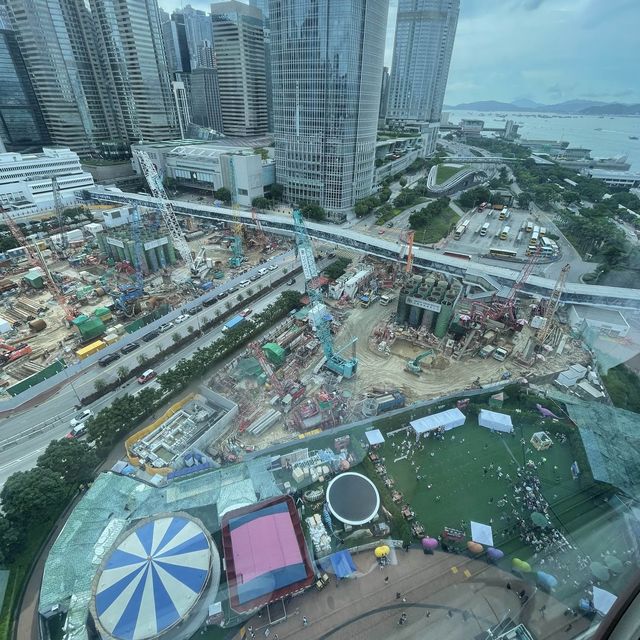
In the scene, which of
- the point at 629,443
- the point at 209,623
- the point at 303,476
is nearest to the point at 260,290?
the point at 303,476

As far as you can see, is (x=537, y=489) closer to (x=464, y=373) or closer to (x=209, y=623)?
(x=464, y=373)

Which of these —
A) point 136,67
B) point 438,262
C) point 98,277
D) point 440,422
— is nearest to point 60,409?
point 98,277

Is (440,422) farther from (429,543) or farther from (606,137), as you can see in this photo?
(606,137)

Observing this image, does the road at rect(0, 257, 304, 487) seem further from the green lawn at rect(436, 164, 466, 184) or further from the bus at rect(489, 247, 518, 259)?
the green lawn at rect(436, 164, 466, 184)

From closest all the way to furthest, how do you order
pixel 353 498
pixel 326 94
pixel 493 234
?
pixel 353 498 → pixel 326 94 → pixel 493 234

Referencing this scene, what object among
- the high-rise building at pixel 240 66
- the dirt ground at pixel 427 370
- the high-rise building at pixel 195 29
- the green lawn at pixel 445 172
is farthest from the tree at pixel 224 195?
the high-rise building at pixel 195 29

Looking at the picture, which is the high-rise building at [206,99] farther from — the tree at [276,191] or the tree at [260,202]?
the tree at [260,202]

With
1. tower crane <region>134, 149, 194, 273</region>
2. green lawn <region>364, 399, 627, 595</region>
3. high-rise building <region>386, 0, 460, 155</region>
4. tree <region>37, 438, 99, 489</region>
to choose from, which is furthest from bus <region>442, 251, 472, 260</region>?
high-rise building <region>386, 0, 460, 155</region>
